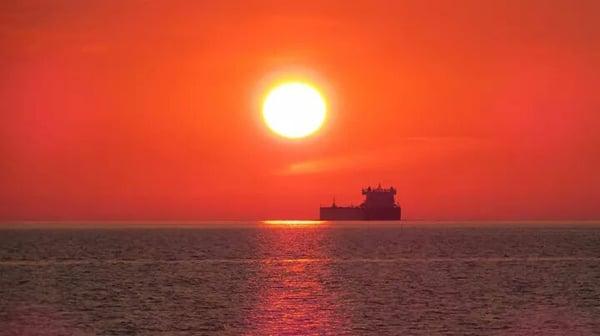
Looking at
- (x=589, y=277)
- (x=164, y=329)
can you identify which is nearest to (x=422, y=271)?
(x=589, y=277)

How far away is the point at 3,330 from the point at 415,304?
26338 mm

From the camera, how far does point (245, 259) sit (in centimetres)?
12181

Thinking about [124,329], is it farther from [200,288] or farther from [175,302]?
[200,288]

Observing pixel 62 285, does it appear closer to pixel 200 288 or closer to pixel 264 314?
pixel 200 288

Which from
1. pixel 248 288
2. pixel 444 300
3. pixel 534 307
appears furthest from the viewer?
pixel 248 288

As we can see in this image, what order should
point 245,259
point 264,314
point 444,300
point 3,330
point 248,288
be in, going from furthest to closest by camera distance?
point 245,259 < point 248,288 < point 444,300 < point 264,314 < point 3,330

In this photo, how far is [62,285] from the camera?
76.6 metres

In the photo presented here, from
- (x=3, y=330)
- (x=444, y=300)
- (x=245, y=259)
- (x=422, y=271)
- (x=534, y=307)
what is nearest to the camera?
(x=3, y=330)

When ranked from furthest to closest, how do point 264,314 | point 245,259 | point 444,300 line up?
point 245,259 < point 444,300 < point 264,314

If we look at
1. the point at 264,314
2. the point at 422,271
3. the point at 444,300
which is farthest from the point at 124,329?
the point at 422,271

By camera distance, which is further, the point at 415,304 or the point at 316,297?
the point at 316,297

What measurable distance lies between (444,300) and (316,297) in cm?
908

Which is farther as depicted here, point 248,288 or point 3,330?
point 248,288

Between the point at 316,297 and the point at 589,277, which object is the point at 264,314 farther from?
the point at 589,277
